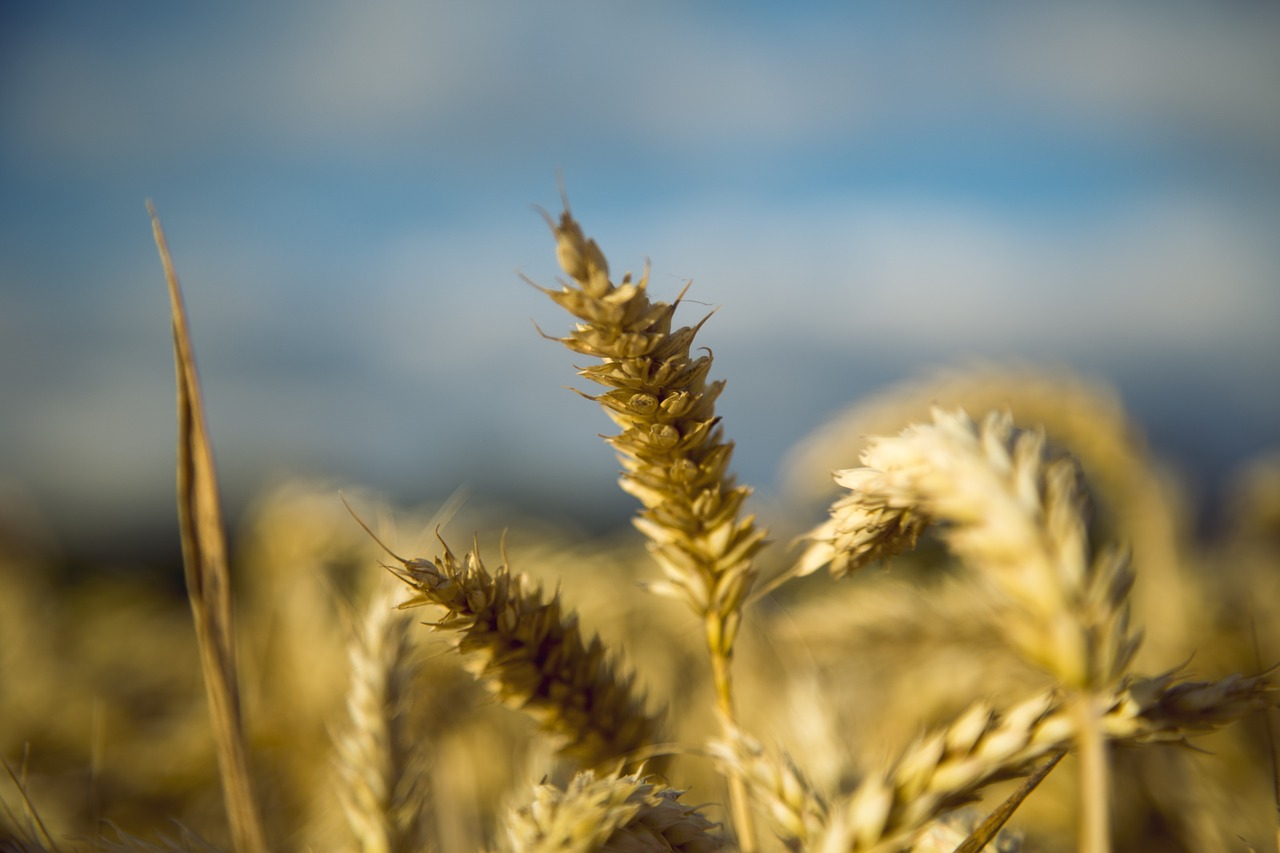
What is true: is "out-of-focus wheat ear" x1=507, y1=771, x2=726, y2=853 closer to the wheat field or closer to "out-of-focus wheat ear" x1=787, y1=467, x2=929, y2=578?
the wheat field

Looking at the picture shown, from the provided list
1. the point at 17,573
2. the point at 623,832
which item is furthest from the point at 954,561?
the point at 17,573

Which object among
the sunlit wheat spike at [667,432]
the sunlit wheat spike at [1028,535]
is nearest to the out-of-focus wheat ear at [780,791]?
the sunlit wheat spike at [667,432]

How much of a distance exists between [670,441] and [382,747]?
0.57m

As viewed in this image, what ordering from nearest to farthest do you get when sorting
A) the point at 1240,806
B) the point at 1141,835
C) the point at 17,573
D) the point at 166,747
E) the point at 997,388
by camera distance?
1. the point at 1240,806
2. the point at 1141,835
3. the point at 166,747
4. the point at 997,388
5. the point at 17,573

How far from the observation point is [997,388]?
2.44 meters

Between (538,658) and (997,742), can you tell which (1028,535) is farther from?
(538,658)

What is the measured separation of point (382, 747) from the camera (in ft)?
3.25

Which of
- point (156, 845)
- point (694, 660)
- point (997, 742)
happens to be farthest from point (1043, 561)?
point (694, 660)

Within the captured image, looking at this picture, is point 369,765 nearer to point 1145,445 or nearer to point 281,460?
point 1145,445

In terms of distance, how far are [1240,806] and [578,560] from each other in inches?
73.1

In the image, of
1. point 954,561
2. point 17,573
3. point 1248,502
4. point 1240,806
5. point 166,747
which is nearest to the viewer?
point 1240,806

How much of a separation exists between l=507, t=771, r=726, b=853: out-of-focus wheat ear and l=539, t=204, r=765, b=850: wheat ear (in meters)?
0.09

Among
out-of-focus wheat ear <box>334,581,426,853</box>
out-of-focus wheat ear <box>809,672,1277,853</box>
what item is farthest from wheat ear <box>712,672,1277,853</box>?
out-of-focus wheat ear <box>334,581,426,853</box>

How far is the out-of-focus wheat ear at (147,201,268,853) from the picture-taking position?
748 mm
